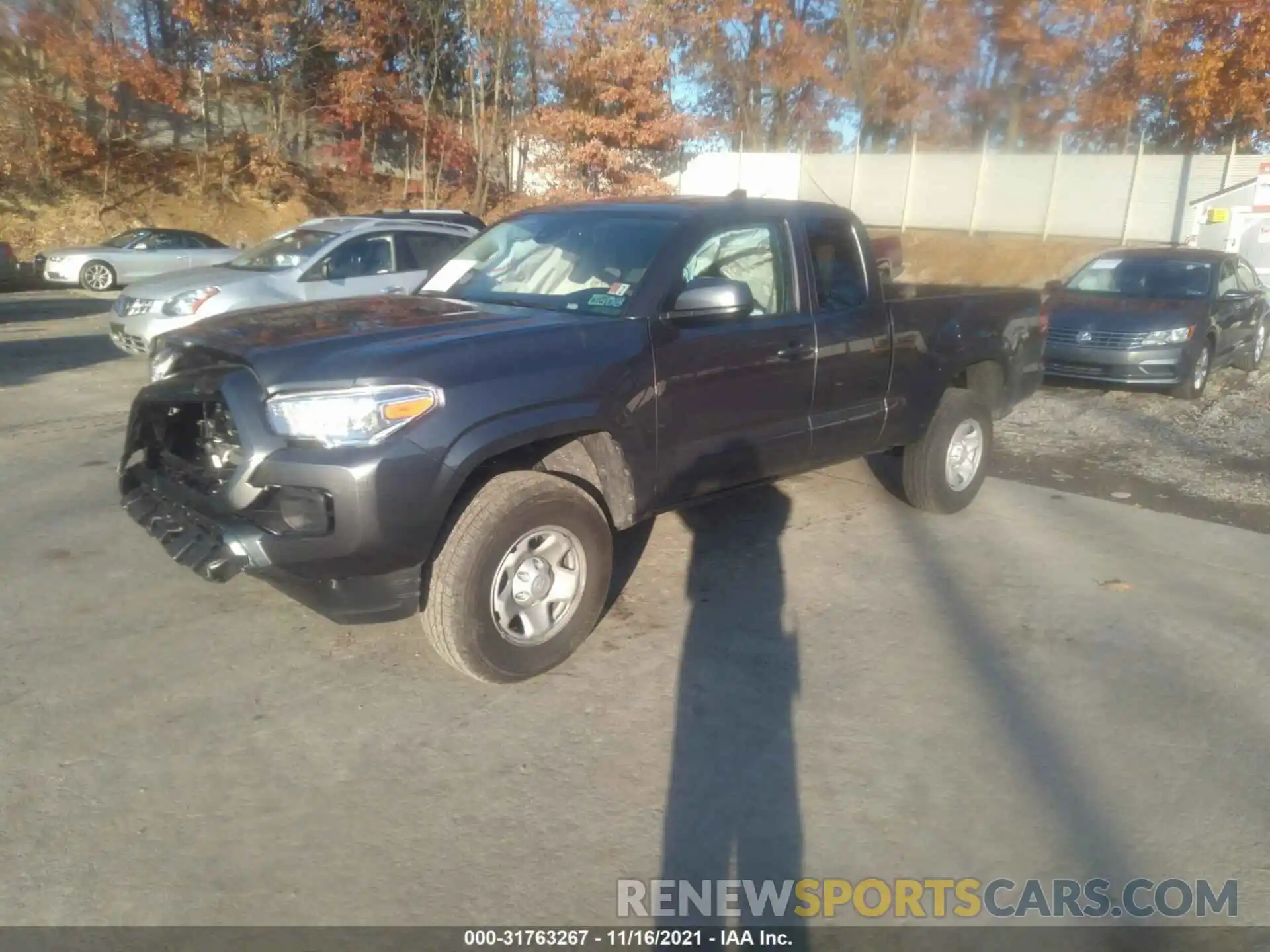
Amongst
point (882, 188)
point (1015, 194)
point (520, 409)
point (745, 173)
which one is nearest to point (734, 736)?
point (520, 409)

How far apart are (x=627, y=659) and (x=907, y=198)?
28.1 meters

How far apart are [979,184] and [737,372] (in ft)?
86.2

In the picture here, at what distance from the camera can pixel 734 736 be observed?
12.8 ft

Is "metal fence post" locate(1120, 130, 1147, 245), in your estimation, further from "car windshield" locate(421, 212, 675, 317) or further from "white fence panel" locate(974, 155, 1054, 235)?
"car windshield" locate(421, 212, 675, 317)

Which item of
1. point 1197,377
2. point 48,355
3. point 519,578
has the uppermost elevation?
point 519,578

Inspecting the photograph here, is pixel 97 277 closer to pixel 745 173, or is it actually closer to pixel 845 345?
pixel 845 345

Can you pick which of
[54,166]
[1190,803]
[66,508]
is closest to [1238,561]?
[1190,803]

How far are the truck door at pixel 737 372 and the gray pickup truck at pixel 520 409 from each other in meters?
0.01

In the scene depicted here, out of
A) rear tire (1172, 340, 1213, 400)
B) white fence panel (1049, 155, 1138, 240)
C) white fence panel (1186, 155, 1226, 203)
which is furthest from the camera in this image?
white fence panel (1049, 155, 1138, 240)

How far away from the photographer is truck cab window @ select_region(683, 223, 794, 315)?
16.7ft

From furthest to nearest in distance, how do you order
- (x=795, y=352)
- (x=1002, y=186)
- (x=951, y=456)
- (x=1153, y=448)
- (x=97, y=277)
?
(x=1002, y=186) → (x=97, y=277) → (x=1153, y=448) → (x=951, y=456) → (x=795, y=352)

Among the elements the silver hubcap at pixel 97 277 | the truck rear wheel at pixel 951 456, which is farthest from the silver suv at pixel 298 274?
the silver hubcap at pixel 97 277

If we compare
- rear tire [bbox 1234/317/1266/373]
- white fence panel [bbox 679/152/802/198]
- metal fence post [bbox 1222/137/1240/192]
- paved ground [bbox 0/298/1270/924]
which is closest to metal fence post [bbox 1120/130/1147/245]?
metal fence post [bbox 1222/137/1240/192]
